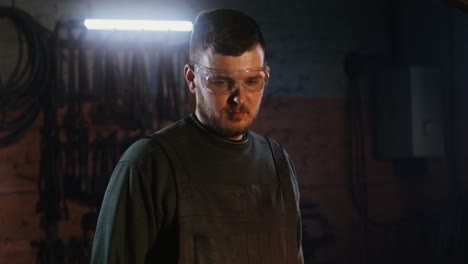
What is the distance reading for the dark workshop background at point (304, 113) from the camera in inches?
181

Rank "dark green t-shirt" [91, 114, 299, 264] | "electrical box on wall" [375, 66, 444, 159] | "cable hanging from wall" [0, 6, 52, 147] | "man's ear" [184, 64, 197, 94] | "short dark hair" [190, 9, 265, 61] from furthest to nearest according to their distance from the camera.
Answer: "electrical box on wall" [375, 66, 444, 159] < "cable hanging from wall" [0, 6, 52, 147] < "man's ear" [184, 64, 197, 94] < "short dark hair" [190, 9, 265, 61] < "dark green t-shirt" [91, 114, 299, 264]

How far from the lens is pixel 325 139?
17.8 ft

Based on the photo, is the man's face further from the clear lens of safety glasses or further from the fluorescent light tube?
the fluorescent light tube

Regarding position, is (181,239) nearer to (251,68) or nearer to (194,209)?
(194,209)

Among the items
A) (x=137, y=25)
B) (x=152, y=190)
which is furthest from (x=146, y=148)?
(x=137, y=25)

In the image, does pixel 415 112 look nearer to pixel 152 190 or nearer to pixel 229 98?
pixel 229 98

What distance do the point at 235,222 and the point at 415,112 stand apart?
12.9 ft

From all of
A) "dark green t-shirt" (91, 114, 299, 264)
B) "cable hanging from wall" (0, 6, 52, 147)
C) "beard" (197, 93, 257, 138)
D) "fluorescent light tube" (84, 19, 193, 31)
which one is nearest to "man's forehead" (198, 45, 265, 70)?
"beard" (197, 93, 257, 138)

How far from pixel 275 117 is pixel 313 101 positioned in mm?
494

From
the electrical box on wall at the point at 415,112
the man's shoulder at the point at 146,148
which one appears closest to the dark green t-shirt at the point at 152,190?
the man's shoulder at the point at 146,148

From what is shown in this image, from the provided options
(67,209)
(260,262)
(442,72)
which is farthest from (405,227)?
(260,262)

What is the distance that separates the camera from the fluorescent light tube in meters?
4.61

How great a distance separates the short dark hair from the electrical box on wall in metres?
3.74

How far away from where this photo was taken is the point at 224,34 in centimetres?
169
